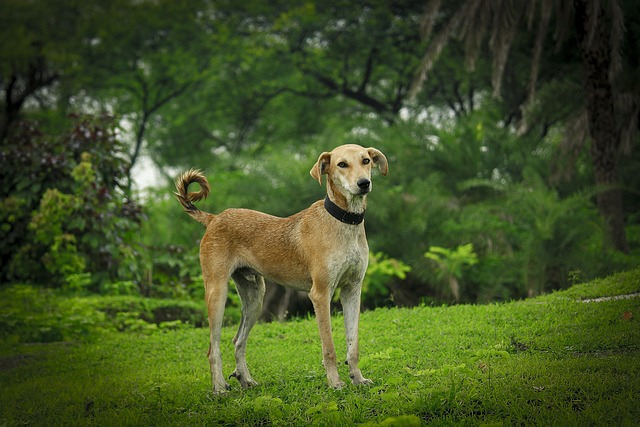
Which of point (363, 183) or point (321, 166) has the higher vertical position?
point (321, 166)

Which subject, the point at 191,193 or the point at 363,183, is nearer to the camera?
the point at 363,183

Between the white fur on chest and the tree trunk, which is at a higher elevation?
the tree trunk

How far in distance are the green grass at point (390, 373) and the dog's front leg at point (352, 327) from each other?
13 centimetres

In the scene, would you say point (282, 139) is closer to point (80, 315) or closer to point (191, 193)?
point (80, 315)

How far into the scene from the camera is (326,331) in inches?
235

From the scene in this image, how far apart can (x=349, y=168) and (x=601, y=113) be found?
9276 millimetres

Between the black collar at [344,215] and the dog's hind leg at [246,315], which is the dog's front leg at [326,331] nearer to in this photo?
the black collar at [344,215]

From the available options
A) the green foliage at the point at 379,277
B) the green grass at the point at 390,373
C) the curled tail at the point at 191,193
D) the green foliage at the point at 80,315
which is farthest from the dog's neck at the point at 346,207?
the green foliage at the point at 379,277

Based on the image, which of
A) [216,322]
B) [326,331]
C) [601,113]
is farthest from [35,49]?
[326,331]

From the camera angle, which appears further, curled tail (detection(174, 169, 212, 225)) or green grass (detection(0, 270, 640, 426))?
curled tail (detection(174, 169, 212, 225))

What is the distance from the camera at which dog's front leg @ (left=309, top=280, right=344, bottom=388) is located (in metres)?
5.95

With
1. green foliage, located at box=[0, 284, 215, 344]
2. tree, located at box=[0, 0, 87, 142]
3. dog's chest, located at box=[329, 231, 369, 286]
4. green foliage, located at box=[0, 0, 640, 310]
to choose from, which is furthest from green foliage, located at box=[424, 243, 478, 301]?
tree, located at box=[0, 0, 87, 142]

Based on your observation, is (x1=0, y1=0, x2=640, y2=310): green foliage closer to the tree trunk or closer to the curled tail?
the tree trunk

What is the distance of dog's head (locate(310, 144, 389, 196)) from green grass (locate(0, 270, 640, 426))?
1494 millimetres
